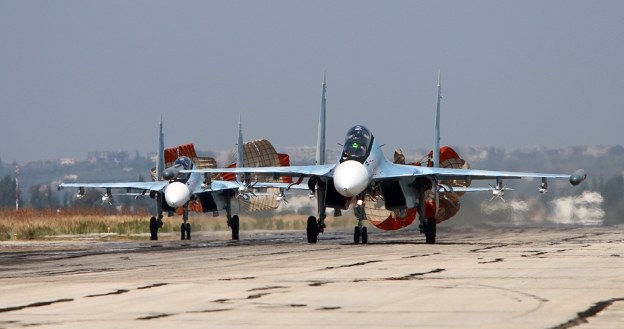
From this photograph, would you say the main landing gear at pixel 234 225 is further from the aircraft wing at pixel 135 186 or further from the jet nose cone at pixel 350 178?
the jet nose cone at pixel 350 178

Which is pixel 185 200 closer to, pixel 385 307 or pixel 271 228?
pixel 271 228

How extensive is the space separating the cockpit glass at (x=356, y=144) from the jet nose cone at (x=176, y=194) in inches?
429

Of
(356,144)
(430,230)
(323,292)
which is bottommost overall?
(323,292)

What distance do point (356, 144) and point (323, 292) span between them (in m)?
→ 18.2

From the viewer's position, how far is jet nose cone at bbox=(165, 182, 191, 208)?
42.9 meters

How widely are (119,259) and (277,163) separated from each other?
3128cm

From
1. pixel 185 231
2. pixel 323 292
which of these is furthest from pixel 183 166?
pixel 323 292

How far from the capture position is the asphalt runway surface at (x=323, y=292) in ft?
39.8

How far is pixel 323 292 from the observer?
1543cm

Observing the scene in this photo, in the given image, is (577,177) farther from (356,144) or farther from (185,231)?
(185,231)

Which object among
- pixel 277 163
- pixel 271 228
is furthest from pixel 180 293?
pixel 271 228

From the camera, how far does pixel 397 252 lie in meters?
27.8

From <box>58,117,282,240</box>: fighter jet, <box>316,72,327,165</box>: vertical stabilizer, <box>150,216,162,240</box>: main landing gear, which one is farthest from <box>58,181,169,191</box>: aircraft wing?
<box>316,72,327,165</box>: vertical stabilizer

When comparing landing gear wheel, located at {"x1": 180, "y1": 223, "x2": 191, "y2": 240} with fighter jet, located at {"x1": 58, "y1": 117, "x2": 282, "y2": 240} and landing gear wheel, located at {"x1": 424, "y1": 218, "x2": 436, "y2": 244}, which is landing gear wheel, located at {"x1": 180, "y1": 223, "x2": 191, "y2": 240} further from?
landing gear wheel, located at {"x1": 424, "y1": 218, "x2": 436, "y2": 244}
